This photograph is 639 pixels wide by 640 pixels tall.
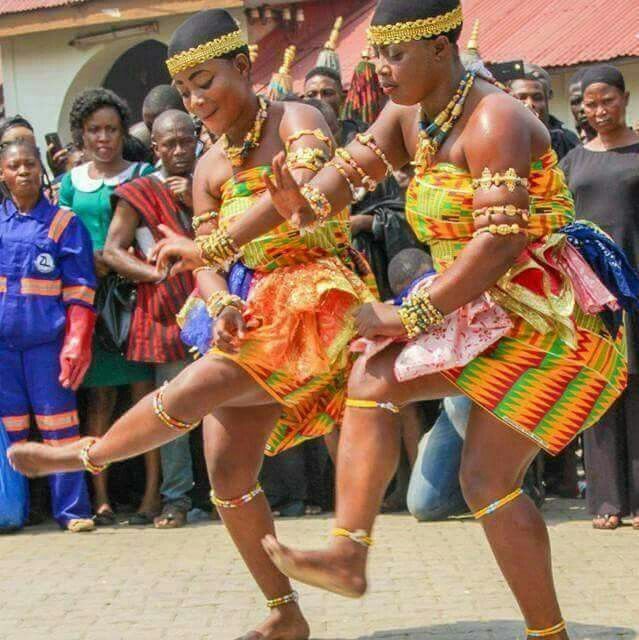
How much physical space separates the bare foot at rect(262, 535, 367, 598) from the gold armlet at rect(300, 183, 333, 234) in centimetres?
107

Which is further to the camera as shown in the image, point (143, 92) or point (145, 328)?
point (143, 92)

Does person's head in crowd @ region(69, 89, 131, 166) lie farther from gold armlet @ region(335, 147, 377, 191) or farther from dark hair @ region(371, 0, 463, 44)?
dark hair @ region(371, 0, 463, 44)

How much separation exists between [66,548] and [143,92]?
14.7m

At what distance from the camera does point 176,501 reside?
8461mm

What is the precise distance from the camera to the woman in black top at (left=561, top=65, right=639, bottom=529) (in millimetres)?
7875

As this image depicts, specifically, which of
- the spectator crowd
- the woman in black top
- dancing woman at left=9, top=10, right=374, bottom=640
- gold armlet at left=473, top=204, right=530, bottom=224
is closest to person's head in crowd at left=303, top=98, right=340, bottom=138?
the spectator crowd

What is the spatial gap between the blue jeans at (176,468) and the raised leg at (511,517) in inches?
159

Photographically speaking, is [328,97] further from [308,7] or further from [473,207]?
[308,7]

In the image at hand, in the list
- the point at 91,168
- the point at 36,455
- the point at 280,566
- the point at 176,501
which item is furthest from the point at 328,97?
the point at 280,566

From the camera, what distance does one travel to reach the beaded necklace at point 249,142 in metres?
5.29

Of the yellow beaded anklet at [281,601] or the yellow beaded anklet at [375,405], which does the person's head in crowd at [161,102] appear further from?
the yellow beaded anklet at [375,405]

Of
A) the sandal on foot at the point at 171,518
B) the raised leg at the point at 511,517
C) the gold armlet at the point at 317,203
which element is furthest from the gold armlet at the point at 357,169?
the sandal on foot at the point at 171,518

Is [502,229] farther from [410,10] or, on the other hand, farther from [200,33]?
[200,33]

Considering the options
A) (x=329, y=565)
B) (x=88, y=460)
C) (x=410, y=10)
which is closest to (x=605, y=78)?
(x=410, y=10)
